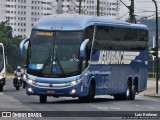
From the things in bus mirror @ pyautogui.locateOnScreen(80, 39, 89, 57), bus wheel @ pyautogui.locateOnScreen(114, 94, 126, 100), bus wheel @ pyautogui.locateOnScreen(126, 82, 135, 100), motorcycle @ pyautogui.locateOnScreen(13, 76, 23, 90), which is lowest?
motorcycle @ pyautogui.locateOnScreen(13, 76, 23, 90)

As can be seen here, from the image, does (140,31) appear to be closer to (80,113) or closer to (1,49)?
(1,49)

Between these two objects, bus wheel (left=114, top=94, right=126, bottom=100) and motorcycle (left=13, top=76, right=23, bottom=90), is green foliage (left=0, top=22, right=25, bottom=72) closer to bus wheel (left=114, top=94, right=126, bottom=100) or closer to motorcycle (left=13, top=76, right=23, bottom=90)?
motorcycle (left=13, top=76, right=23, bottom=90)

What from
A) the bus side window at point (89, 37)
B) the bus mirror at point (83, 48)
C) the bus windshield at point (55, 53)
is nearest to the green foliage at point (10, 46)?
the bus side window at point (89, 37)

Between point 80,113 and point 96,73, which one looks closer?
point 80,113

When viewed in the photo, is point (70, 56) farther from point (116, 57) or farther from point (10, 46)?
point (10, 46)

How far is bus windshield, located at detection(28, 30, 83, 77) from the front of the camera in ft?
102

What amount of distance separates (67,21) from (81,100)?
14.3ft

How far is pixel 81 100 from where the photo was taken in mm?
34625

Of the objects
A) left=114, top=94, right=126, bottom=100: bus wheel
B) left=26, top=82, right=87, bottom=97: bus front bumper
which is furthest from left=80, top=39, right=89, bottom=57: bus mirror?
left=114, top=94, right=126, bottom=100: bus wheel

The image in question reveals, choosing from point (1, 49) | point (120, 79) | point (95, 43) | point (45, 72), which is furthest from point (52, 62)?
point (1, 49)

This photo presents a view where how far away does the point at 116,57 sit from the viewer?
3553cm

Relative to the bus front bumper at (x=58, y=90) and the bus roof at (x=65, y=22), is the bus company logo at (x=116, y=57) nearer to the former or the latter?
the bus roof at (x=65, y=22)

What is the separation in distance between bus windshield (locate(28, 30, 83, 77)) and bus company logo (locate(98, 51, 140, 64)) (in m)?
2.62

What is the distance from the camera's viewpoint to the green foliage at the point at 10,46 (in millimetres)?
148875
